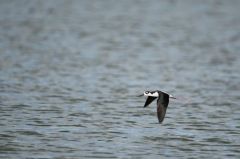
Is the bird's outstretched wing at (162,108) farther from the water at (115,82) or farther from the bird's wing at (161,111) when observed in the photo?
the water at (115,82)

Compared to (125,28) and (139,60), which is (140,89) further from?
(125,28)

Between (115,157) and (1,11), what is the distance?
87.3 feet

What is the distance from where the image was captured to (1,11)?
3831 cm

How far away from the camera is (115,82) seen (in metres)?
21.0

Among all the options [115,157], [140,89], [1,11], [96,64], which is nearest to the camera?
[115,157]

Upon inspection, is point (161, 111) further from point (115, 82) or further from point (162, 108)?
point (115, 82)

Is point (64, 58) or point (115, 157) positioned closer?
point (115, 157)

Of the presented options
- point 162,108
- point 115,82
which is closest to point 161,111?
point 162,108

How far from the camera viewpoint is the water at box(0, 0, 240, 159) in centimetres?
1383

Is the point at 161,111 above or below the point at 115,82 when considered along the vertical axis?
below

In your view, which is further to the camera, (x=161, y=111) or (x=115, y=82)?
(x=115, y=82)

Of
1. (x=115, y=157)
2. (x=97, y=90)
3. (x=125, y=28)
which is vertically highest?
(x=125, y=28)

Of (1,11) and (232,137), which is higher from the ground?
(1,11)

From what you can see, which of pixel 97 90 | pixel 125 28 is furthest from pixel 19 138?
pixel 125 28
